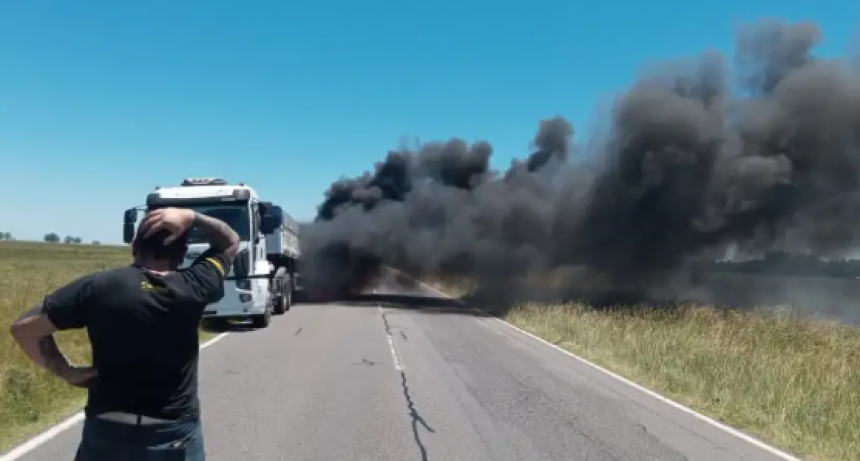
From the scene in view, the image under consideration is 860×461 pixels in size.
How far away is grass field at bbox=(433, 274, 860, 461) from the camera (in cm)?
791

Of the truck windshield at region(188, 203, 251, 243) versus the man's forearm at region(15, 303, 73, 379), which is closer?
the man's forearm at region(15, 303, 73, 379)

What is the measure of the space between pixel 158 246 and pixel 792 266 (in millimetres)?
35884

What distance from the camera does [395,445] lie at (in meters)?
6.54

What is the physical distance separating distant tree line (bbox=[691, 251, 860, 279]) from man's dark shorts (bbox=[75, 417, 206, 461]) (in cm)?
3222

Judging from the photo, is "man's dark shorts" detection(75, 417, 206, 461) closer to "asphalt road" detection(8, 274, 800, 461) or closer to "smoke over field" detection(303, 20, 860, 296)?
"asphalt road" detection(8, 274, 800, 461)

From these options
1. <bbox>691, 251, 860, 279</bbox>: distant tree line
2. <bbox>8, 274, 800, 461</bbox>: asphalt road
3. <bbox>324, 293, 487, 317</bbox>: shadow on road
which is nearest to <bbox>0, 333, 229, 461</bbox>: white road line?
<bbox>8, 274, 800, 461</bbox>: asphalt road

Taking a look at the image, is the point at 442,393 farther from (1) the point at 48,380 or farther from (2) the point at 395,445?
(1) the point at 48,380

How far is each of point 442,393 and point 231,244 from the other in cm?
658

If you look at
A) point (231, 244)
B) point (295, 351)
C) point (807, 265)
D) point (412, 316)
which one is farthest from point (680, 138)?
point (231, 244)

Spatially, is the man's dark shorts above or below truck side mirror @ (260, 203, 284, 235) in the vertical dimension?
below

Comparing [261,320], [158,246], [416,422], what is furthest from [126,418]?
[261,320]

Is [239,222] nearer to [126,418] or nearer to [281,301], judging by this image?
[281,301]

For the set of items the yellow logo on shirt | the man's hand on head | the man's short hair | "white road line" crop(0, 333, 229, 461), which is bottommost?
"white road line" crop(0, 333, 229, 461)

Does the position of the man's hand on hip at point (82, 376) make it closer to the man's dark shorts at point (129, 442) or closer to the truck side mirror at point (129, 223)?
the man's dark shorts at point (129, 442)
